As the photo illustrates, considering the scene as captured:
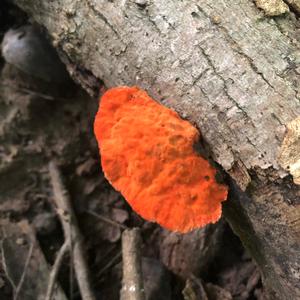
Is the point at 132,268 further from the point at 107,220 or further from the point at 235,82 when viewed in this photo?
the point at 235,82

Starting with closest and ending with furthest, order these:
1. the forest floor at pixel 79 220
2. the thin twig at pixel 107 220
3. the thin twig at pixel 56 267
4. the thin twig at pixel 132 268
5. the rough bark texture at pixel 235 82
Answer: the rough bark texture at pixel 235 82
the thin twig at pixel 132 268
the thin twig at pixel 56 267
the forest floor at pixel 79 220
the thin twig at pixel 107 220

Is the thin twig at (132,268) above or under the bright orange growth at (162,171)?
under

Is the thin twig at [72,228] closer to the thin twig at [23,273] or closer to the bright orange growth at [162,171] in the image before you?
the thin twig at [23,273]

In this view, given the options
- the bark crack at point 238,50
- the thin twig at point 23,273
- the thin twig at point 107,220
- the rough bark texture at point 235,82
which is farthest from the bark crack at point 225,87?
→ the thin twig at point 23,273

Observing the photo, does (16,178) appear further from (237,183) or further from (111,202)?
(237,183)

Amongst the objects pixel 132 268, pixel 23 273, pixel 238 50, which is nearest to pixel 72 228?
pixel 23 273

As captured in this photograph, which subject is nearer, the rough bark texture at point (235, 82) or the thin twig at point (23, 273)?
the rough bark texture at point (235, 82)
